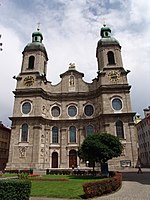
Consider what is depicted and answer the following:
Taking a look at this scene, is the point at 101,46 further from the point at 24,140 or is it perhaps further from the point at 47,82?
the point at 24,140

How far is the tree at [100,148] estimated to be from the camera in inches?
938

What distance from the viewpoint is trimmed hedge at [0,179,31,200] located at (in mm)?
9234

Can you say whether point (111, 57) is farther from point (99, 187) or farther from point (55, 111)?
point (99, 187)

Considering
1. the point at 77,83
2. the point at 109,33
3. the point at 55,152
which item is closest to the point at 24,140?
the point at 55,152

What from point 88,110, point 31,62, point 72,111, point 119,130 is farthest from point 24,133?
point 119,130

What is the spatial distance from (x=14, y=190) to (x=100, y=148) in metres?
15.7

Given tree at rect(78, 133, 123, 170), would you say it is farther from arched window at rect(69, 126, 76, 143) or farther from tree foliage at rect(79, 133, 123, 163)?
arched window at rect(69, 126, 76, 143)

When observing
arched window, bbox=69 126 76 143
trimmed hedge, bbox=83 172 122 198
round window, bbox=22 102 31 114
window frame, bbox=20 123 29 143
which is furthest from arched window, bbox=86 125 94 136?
trimmed hedge, bbox=83 172 122 198

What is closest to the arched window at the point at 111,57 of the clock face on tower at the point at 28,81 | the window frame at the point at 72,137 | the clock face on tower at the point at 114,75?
the clock face on tower at the point at 114,75

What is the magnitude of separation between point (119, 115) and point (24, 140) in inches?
799

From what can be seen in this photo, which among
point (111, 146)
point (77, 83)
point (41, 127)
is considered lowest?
point (111, 146)

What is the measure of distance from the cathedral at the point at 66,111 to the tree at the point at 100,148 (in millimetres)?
12507

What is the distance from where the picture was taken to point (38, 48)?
156ft

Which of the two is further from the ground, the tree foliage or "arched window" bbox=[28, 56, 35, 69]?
"arched window" bbox=[28, 56, 35, 69]
